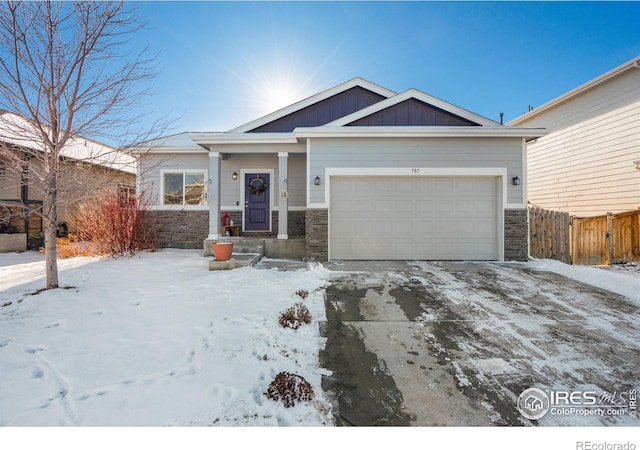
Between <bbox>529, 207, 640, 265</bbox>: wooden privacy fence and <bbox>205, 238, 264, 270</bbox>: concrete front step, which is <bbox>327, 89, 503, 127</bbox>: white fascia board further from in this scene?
<bbox>205, 238, 264, 270</bbox>: concrete front step

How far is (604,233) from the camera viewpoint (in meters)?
7.12

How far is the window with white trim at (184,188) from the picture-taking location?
370 inches

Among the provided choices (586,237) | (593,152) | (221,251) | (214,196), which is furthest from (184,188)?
(593,152)

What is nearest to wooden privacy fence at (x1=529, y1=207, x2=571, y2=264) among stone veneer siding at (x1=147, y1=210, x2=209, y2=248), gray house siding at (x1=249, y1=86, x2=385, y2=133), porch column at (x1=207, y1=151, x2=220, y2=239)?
gray house siding at (x1=249, y1=86, x2=385, y2=133)

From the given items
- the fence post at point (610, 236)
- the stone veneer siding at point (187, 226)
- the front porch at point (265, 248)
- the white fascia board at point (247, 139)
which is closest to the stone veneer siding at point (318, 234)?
the front porch at point (265, 248)

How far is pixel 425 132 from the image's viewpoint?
277 inches

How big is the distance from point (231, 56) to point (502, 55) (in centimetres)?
907

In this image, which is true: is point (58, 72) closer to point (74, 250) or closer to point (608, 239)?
point (74, 250)

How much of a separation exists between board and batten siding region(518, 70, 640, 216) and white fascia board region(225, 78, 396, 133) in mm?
5678

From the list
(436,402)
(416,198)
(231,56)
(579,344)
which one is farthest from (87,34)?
(579,344)

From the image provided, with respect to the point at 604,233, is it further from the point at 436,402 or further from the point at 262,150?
the point at 262,150

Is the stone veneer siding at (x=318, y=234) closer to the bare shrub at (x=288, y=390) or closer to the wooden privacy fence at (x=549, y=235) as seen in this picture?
the bare shrub at (x=288, y=390)

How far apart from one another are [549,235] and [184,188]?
11433 millimetres

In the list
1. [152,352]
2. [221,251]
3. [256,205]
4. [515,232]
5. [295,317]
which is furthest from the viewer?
Answer: [256,205]
